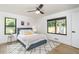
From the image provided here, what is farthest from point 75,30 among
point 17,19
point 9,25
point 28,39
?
point 9,25

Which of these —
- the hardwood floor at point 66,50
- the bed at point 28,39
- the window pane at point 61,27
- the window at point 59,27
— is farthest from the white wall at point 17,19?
the hardwood floor at point 66,50

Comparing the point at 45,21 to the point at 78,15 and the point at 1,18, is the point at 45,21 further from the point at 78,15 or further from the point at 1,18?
the point at 1,18

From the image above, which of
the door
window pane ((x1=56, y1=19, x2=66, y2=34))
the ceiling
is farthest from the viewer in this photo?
window pane ((x1=56, y1=19, x2=66, y2=34))

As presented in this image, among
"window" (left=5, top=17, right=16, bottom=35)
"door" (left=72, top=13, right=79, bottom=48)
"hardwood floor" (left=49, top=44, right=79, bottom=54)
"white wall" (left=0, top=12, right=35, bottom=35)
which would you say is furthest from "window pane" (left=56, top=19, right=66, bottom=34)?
"window" (left=5, top=17, right=16, bottom=35)

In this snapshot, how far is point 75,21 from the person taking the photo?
279 centimetres

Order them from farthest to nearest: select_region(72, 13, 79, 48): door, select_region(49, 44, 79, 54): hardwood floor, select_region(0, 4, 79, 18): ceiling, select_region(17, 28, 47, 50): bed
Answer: select_region(17, 28, 47, 50): bed
select_region(72, 13, 79, 48): door
select_region(49, 44, 79, 54): hardwood floor
select_region(0, 4, 79, 18): ceiling

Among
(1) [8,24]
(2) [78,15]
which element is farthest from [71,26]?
(1) [8,24]

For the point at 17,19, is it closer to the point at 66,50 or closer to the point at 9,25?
the point at 9,25

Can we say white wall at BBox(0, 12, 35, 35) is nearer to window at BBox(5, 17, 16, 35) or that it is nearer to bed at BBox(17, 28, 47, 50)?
window at BBox(5, 17, 16, 35)

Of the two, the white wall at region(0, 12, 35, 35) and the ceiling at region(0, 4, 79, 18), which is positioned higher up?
the ceiling at region(0, 4, 79, 18)

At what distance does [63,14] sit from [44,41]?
1.63 metres

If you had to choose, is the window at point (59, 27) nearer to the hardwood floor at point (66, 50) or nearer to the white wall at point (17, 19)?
the hardwood floor at point (66, 50)

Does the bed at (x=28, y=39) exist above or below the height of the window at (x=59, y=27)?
below

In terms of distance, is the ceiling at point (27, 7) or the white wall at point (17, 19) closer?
the ceiling at point (27, 7)
